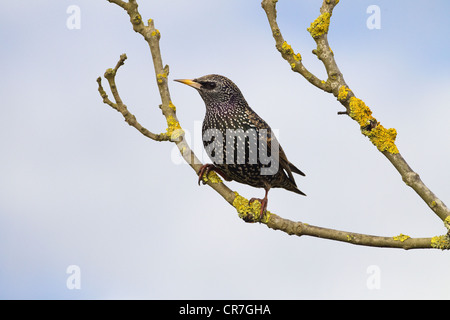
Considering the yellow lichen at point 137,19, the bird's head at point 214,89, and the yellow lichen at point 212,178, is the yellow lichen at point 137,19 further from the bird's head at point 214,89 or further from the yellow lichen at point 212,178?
the yellow lichen at point 212,178

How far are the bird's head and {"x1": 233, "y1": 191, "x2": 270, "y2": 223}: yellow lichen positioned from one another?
4.28ft

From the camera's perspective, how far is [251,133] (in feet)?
22.3

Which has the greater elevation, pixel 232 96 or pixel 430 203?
pixel 232 96

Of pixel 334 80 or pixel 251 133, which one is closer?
pixel 334 80

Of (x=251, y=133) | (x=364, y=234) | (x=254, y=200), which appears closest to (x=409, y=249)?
(x=364, y=234)

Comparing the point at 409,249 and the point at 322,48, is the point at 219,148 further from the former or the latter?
the point at 409,249

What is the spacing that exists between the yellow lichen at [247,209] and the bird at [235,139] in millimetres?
469

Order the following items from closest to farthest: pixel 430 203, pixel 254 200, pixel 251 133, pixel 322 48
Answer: pixel 430 203
pixel 322 48
pixel 254 200
pixel 251 133

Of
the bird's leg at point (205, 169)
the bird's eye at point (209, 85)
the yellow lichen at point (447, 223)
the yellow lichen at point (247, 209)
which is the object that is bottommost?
the yellow lichen at point (447, 223)

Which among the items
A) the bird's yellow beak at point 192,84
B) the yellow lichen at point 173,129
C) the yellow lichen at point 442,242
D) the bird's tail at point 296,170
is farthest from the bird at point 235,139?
the yellow lichen at point 442,242

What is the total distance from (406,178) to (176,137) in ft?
8.36

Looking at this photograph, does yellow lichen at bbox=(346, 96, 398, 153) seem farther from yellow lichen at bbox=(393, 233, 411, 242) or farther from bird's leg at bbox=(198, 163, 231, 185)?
bird's leg at bbox=(198, 163, 231, 185)

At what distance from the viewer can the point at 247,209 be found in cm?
623

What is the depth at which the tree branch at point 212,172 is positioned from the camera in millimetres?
5391
